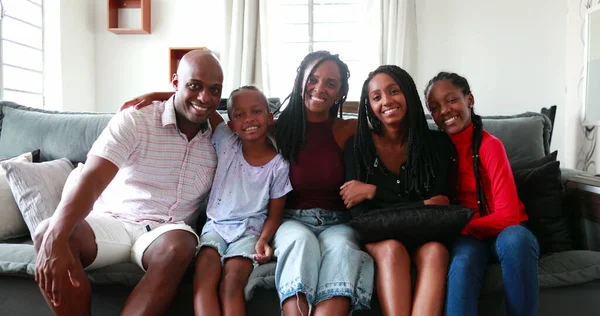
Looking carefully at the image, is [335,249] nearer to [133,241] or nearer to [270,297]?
[270,297]

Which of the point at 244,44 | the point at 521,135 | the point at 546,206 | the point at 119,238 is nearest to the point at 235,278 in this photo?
the point at 119,238

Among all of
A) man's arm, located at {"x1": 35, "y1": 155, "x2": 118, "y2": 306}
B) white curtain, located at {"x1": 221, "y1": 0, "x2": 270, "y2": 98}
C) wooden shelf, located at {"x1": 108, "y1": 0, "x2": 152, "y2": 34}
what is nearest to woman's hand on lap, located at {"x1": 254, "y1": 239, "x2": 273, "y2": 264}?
man's arm, located at {"x1": 35, "y1": 155, "x2": 118, "y2": 306}

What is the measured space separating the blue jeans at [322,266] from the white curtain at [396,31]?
2.49m

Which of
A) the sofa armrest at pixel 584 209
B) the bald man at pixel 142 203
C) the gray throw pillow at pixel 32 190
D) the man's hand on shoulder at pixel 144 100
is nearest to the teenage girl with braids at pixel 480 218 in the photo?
the sofa armrest at pixel 584 209

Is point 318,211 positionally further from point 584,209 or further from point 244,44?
point 244,44

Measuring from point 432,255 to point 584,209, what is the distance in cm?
67

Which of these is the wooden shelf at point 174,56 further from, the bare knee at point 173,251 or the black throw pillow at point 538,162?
the black throw pillow at point 538,162

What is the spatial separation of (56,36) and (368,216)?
310cm

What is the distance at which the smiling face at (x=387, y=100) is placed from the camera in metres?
1.47

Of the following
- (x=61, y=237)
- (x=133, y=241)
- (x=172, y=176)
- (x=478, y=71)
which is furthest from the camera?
(x=478, y=71)

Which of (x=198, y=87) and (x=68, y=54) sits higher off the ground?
(x=68, y=54)

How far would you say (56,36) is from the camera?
3.32 metres

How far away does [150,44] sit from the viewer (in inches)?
147

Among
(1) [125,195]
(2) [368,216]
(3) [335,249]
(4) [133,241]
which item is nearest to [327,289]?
(3) [335,249]
